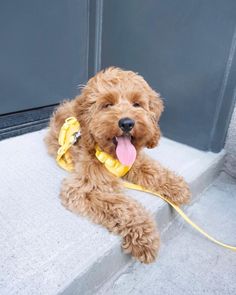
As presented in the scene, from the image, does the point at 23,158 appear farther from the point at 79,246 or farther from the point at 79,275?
the point at 79,275

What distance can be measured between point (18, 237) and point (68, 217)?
0.97ft

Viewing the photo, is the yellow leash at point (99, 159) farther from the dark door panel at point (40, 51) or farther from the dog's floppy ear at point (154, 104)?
the dark door panel at point (40, 51)

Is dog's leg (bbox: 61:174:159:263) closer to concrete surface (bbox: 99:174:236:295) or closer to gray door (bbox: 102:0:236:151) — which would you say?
concrete surface (bbox: 99:174:236:295)

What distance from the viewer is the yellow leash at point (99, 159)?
1901 millimetres

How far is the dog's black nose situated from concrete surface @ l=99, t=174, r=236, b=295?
82 cm

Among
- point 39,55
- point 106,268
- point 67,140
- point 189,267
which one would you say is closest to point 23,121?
point 39,55

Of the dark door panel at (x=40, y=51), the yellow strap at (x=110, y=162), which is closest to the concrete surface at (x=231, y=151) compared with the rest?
the yellow strap at (x=110, y=162)

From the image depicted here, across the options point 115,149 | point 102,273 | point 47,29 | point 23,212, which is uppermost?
point 47,29

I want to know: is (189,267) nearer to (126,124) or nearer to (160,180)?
(160,180)

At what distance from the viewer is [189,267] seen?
1785 mm

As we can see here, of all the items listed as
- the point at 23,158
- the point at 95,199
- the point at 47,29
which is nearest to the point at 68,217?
the point at 95,199

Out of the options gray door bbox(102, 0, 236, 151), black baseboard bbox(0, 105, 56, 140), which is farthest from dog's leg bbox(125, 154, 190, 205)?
black baseboard bbox(0, 105, 56, 140)

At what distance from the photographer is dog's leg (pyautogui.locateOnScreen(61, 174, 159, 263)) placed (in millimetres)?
1626

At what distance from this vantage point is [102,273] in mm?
1570
